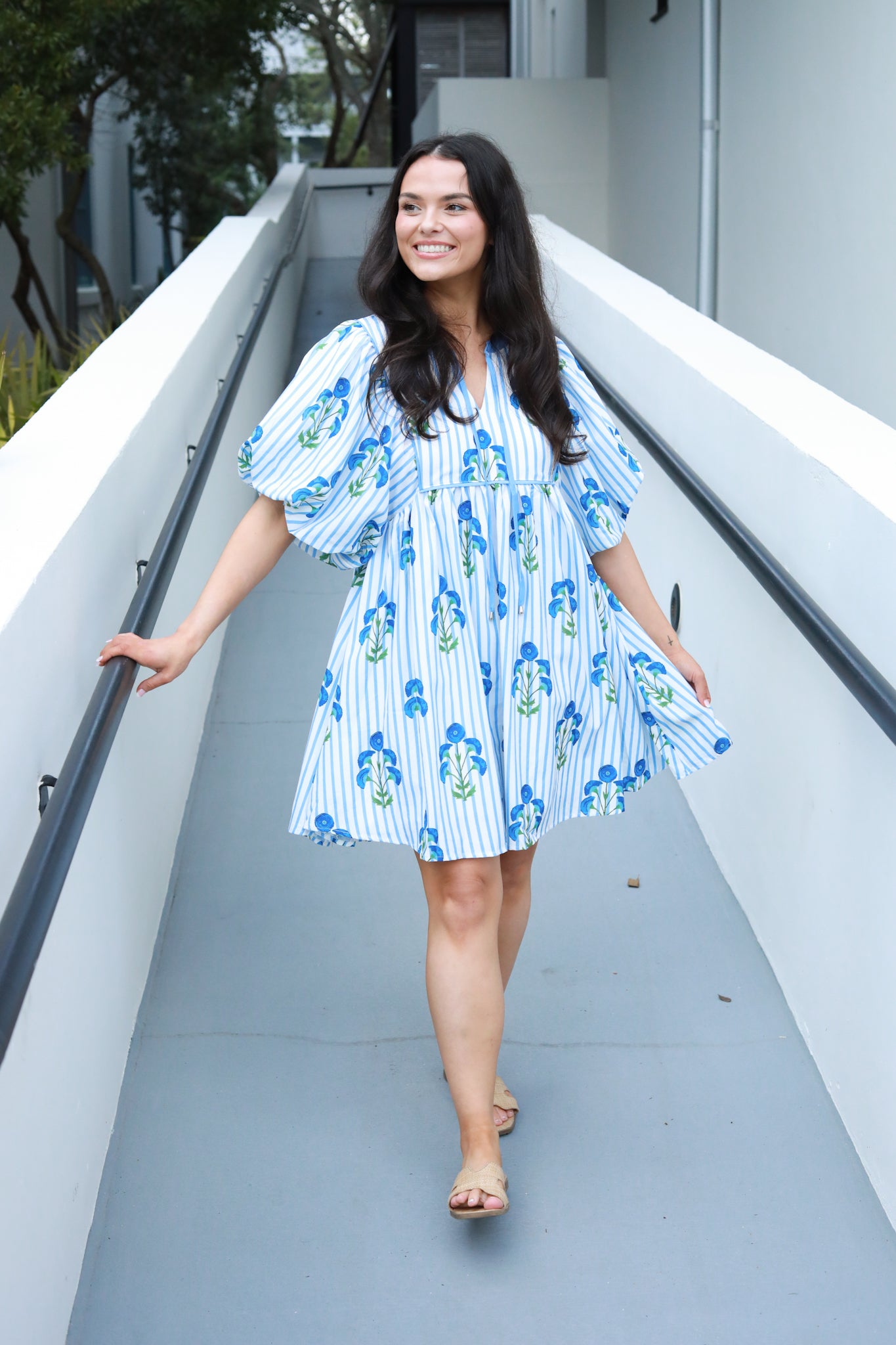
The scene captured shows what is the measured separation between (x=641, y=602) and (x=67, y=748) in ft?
2.98

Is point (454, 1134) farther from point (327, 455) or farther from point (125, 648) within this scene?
point (327, 455)

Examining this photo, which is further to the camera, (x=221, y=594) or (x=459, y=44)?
(x=459, y=44)

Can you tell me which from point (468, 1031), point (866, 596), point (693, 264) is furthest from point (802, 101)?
point (468, 1031)

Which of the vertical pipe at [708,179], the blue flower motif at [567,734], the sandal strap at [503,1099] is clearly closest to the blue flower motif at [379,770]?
the blue flower motif at [567,734]

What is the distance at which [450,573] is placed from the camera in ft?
6.29

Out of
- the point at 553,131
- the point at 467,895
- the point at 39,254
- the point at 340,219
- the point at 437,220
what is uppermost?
the point at 553,131

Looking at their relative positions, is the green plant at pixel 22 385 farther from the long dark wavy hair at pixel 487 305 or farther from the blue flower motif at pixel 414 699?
the blue flower motif at pixel 414 699

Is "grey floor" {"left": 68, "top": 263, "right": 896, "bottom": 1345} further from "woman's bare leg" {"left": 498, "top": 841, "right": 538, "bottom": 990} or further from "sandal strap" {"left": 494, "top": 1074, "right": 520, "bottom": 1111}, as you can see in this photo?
"woman's bare leg" {"left": 498, "top": 841, "right": 538, "bottom": 990}

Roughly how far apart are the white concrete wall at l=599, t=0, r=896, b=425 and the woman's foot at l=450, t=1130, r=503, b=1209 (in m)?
3.40

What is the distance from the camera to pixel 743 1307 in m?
1.86

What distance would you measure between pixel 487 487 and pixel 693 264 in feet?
20.6

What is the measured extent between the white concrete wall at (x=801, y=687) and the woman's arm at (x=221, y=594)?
34.9 inches

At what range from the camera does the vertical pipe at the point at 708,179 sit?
655 cm

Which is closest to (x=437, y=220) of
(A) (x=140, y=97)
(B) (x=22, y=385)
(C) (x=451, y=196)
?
(C) (x=451, y=196)
